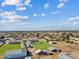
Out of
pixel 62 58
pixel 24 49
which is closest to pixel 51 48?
pixel 62 58

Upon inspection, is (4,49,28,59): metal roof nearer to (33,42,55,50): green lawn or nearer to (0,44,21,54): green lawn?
(0,44,21,54): green lawn

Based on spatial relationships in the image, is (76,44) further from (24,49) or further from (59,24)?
(24,49)

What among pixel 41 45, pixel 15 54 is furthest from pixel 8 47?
pixel 41 45

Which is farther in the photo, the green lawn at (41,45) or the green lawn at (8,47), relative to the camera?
the green lawn at (41,45)

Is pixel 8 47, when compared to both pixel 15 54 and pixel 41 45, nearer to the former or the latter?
pixel 15 54

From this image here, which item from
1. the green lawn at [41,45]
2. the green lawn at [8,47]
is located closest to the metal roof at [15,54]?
the green lawn at [8,47]

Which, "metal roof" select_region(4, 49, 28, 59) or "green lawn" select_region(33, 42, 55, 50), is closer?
"metal roof" select_region(4, 49, 28, 59)

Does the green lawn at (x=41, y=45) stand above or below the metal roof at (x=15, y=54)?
above

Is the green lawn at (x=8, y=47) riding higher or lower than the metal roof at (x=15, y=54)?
higher

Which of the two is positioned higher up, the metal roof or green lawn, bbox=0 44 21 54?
green lawn, bbox=0 44 21 54

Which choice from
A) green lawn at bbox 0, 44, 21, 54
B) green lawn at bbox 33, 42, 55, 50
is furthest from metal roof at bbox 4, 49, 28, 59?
green lawn at bbox 33, 42, 55, 50

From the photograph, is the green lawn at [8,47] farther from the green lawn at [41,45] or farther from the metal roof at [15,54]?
the green lawn at [41,45]
